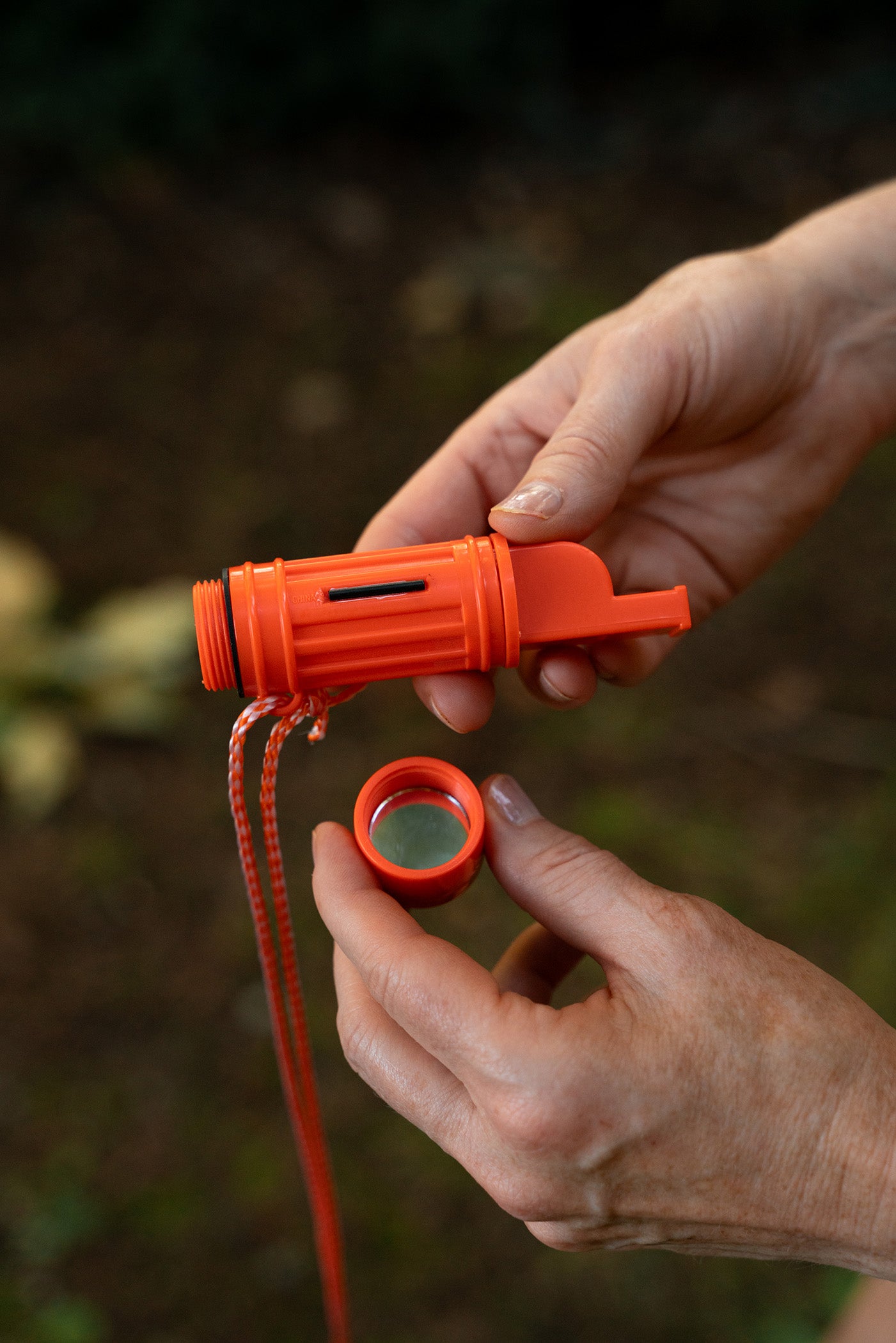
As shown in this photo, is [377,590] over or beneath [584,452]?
beneath

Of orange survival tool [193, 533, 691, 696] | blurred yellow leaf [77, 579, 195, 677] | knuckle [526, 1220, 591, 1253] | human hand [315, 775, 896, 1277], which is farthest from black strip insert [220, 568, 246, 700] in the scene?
blurred yellow leaf [77, 579, 195, 677]

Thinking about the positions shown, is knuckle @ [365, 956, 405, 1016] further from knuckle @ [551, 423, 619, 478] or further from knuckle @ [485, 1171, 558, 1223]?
knuckle @ [551, 423, 619, 478]

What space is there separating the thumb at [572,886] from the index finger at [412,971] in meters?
0.15

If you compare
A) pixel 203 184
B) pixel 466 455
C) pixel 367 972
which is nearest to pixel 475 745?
pixel 466 455

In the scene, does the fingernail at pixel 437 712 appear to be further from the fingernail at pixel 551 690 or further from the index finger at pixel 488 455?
the index finger at pixel 488 455

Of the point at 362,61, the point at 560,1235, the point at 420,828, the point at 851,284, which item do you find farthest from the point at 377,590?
the point at 362,61

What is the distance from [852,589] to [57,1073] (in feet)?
8.89

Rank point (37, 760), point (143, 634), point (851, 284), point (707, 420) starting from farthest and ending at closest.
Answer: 1. point (143, 634)
2. point (37, 760)
3. point (851, 284)
4. point (707, 420)

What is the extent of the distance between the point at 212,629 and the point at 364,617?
0.20 m

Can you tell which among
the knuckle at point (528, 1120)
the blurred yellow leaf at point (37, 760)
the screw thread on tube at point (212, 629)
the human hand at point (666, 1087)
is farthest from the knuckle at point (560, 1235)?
the blurred yellow leaf at point (37, 760)

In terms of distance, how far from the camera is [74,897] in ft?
8.67

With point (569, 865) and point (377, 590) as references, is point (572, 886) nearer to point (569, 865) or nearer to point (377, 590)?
point (569, 865)

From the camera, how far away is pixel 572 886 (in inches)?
53.6

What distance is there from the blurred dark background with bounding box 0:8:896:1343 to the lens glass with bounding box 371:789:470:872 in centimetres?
120
